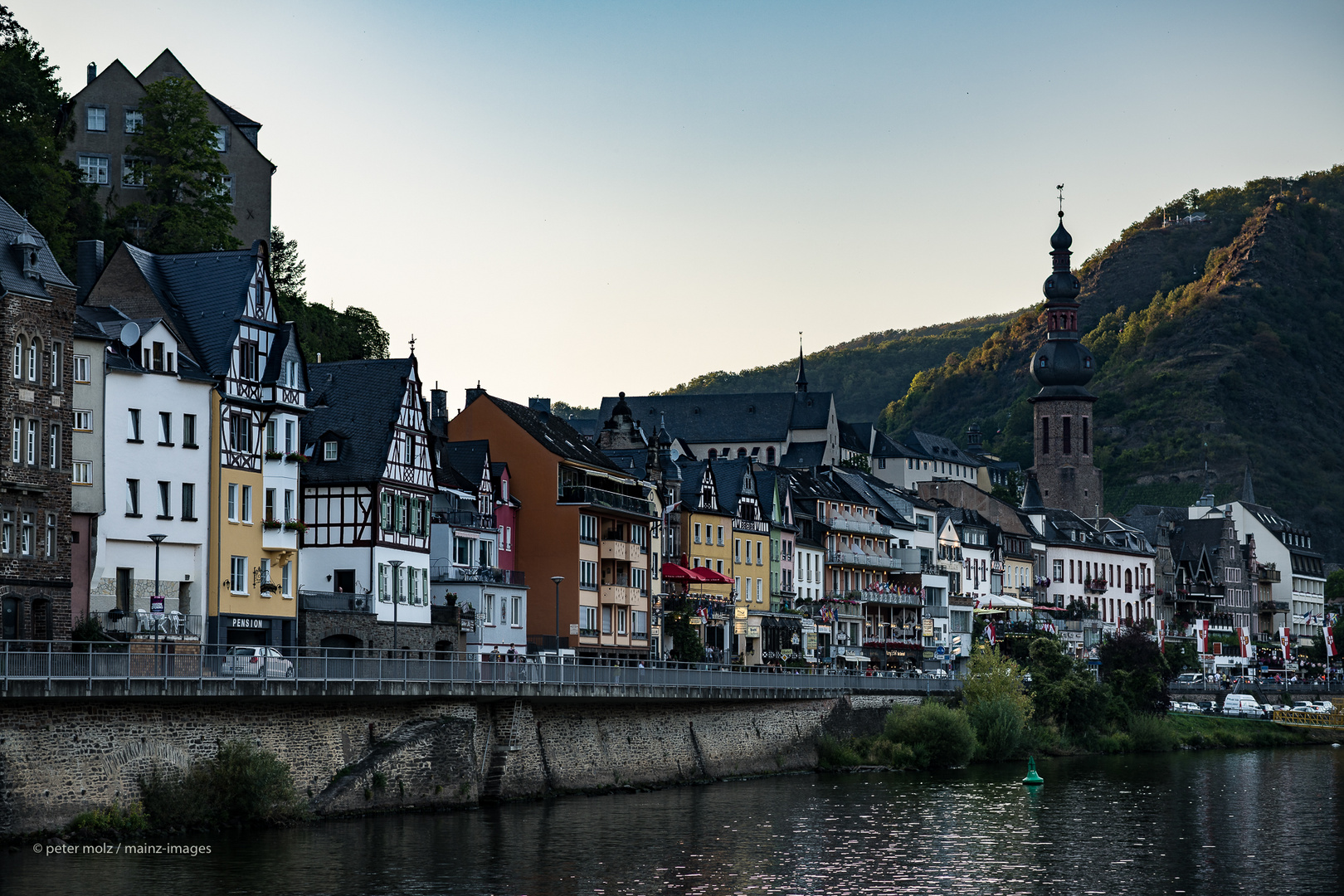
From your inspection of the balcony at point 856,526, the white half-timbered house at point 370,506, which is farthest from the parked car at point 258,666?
the balcony at point 856,526

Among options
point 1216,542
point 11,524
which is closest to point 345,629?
point 11,524

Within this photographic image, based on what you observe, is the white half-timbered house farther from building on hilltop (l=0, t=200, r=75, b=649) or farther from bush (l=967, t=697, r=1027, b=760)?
bush (l=967, t=697, r=1027, b=760)

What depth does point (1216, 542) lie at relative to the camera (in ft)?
539

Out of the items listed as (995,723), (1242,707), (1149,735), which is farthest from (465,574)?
(1242,707)

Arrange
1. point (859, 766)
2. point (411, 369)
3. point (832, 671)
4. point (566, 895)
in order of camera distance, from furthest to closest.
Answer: point (832, 671) → point (859, 766) → point (411, 369) → point (566, 895)

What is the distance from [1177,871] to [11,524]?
31007mm

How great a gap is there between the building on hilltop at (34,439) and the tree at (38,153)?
18.6 metres

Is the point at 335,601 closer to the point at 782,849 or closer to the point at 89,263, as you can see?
the point at 89,263

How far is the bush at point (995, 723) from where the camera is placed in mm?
85812

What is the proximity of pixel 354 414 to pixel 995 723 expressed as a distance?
32.0 meters

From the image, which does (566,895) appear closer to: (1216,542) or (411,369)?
(411,369)

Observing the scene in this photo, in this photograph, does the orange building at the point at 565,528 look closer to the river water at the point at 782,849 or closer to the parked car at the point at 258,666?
the river water at the point at 782,849

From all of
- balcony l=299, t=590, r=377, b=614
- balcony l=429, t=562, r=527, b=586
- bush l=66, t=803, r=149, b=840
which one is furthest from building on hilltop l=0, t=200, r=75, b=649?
balcony l=429, t=562, r=527, b=586

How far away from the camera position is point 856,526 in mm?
115062
